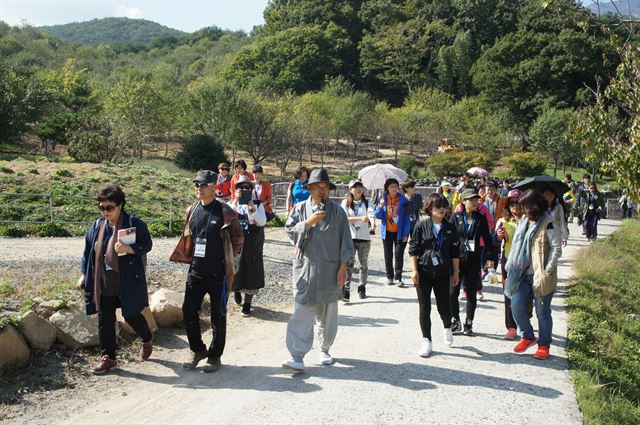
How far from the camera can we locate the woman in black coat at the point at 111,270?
5355mm

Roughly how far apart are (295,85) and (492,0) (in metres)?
26.0

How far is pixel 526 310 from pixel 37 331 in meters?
4.85

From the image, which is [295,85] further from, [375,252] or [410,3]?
[375,252]

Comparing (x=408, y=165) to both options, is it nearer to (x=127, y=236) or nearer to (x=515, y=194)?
(x=515, y=194)

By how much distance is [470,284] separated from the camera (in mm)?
7113

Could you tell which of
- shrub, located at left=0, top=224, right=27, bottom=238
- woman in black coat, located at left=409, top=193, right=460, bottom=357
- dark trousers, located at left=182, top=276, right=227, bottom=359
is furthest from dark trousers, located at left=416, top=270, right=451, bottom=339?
shrub, located at left=0, top=224, right=27, bottom=238

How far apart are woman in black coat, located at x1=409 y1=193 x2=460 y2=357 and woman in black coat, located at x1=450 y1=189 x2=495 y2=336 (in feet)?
1.54

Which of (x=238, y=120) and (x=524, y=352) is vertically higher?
(x=238, y=120)

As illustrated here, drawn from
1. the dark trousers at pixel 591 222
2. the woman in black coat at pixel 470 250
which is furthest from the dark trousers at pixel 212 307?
the dark trousers at pixel 591 222

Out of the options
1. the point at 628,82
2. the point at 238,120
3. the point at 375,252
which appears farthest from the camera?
the point at 238,120

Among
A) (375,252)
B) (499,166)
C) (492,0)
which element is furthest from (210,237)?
(492,0)

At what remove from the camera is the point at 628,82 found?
27.4 feet

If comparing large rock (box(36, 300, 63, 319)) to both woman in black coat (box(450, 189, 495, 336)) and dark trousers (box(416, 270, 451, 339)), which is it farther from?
woman in black coat (box(450, 189, 495, 336))

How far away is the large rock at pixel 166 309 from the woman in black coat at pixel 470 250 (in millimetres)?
3133
